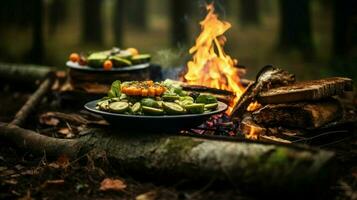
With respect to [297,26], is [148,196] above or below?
below

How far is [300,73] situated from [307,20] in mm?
2449

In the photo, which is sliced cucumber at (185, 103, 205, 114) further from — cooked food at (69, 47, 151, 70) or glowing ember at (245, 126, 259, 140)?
cooked food at (69, 47, 151, 70)

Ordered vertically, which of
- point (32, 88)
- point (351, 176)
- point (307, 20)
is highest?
point (307, 20)

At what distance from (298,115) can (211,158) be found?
1682mm

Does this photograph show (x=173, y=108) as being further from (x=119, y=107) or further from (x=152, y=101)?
(x=119, y=107)

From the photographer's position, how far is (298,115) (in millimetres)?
6137

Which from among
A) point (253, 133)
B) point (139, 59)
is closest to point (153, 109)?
point (253, 133)

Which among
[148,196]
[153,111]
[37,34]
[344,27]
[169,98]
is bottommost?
[148,196]

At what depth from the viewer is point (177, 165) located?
16.8 ft

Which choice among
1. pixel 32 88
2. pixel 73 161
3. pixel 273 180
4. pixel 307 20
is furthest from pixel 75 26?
pixel 273 180

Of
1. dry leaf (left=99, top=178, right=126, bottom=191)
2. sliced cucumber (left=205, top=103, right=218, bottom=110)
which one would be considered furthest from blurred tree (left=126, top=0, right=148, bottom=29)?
dry leaf (left=99, top=178, right=126, bottom=191)

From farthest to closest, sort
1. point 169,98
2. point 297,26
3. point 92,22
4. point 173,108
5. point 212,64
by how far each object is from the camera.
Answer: point 92,22, point 297,26, point 212,64, point 169,98, point 173,108

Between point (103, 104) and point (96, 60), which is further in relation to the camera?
point (96, 60)

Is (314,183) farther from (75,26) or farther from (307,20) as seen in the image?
(75,26)
